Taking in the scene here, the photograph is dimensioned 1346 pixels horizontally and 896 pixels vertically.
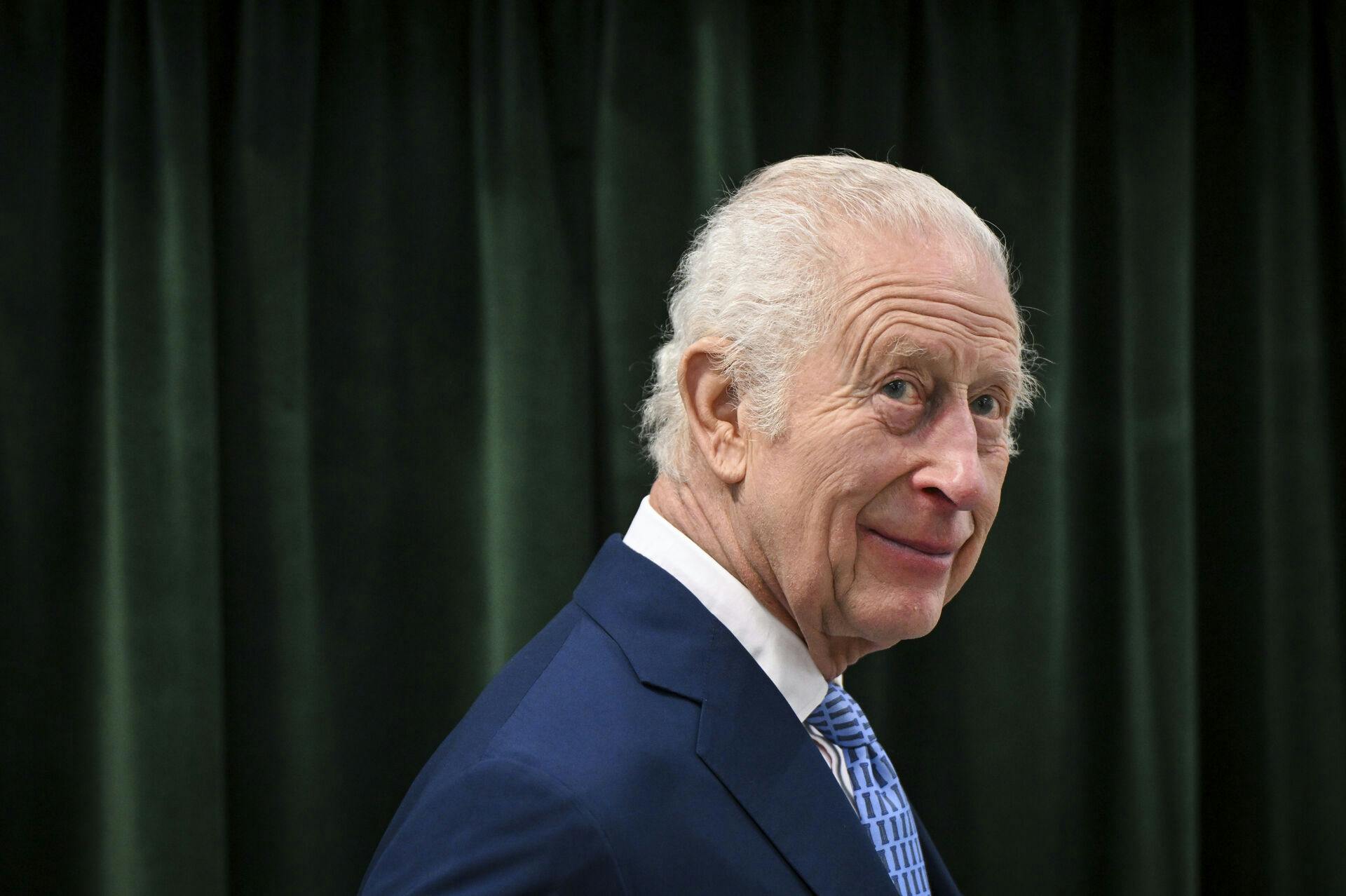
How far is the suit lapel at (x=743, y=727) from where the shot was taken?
93cm

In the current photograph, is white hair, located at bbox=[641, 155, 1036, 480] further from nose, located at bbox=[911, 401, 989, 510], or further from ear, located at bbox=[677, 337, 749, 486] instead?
nose, located at bbox=[911, 401, 989, 510]

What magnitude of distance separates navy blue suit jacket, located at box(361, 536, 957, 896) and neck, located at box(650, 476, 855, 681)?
0.18ft

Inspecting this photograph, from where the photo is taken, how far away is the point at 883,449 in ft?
3.28

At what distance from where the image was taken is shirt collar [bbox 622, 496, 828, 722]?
105 centimetres

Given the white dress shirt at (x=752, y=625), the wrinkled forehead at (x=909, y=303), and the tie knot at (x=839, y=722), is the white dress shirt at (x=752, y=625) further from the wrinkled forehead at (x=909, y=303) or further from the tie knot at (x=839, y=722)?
the wrinkled forehead at (x=909, y=303)

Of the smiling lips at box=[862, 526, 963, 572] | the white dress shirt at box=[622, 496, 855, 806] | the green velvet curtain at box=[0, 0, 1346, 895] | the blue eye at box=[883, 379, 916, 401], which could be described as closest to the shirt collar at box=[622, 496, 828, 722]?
the white dress shirt at box=[622, 496, 855, 806]

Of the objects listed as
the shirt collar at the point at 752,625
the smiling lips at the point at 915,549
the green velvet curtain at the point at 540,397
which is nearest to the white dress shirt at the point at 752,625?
the shirt collar at the point at 752,625

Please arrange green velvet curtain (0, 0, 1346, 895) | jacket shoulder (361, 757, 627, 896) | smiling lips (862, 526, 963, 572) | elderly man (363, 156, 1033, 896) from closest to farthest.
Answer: jacket shoulder (361, 757, 627, 896), elderly man (363, 156, 1033, 896), smiling lips (862, 526, 963, 572), green velvet curtain (0, 0, 1346, 895)

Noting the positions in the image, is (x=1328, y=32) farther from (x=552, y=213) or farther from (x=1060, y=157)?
(x=552, y=213)

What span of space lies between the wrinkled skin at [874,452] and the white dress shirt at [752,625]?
0.04 feet

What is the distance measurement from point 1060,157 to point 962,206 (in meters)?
1.30

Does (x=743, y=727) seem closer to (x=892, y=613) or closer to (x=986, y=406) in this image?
(x=892, y=613)

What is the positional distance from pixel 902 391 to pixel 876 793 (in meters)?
0.40

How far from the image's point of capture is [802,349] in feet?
3.31
